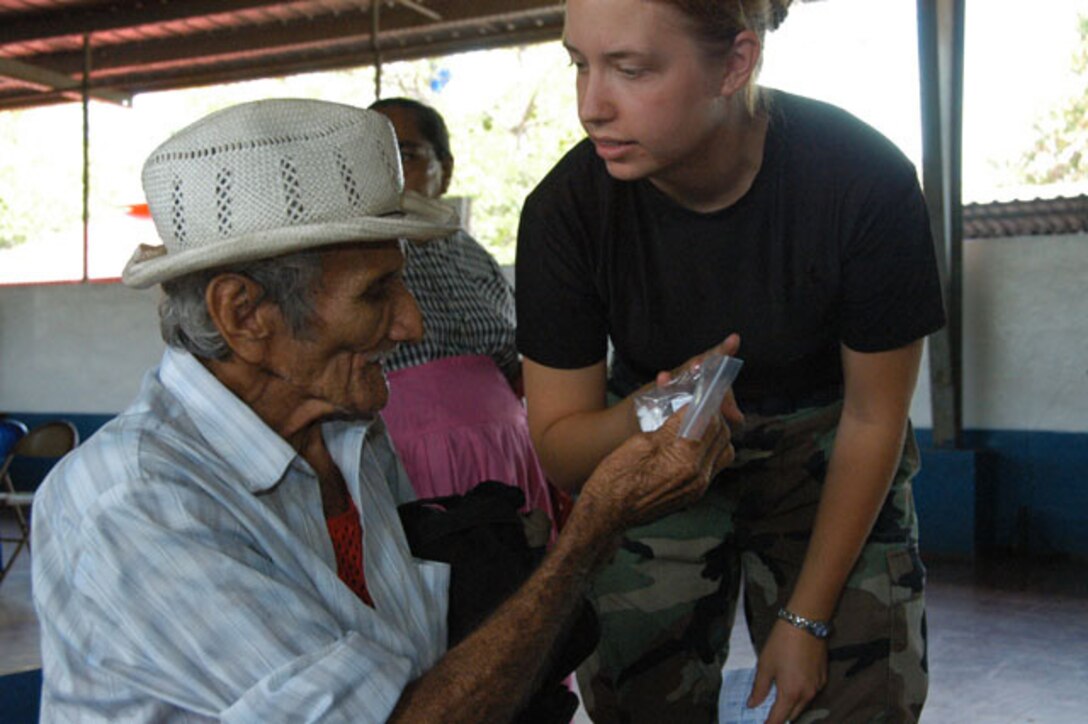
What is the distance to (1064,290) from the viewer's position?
6.76m

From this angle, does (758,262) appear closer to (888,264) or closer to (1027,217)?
(888,264)

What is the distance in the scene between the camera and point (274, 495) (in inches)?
56.3

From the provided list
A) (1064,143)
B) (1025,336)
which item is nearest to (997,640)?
(1025,336)

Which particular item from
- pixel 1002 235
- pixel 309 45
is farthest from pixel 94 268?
pixel 1002 235

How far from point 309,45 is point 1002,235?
4.69 m

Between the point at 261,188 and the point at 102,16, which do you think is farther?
the point at 102,16

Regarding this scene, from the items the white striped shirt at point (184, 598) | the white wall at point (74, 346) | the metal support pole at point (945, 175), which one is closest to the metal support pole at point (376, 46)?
the white wall at point (74, 346)

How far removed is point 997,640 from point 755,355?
12.6 ft

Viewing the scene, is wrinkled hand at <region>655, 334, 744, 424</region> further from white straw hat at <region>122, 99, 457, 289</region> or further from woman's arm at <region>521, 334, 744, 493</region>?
white straw hat at <region>122, 99, 457, 289</region>

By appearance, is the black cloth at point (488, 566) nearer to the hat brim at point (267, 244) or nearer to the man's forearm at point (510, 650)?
the man's forearm at point (510, 650)

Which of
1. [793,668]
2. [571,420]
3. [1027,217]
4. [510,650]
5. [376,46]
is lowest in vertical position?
[793,668]

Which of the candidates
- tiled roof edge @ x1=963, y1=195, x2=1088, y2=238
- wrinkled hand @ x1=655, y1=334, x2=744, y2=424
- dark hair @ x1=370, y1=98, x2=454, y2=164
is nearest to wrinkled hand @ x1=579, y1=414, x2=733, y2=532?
wrinkled hand @ x1=655, y1=334, x2=744, y2=424

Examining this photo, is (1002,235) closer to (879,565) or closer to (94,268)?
(879,565)

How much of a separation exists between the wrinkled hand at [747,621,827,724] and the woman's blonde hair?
78 centimetres
